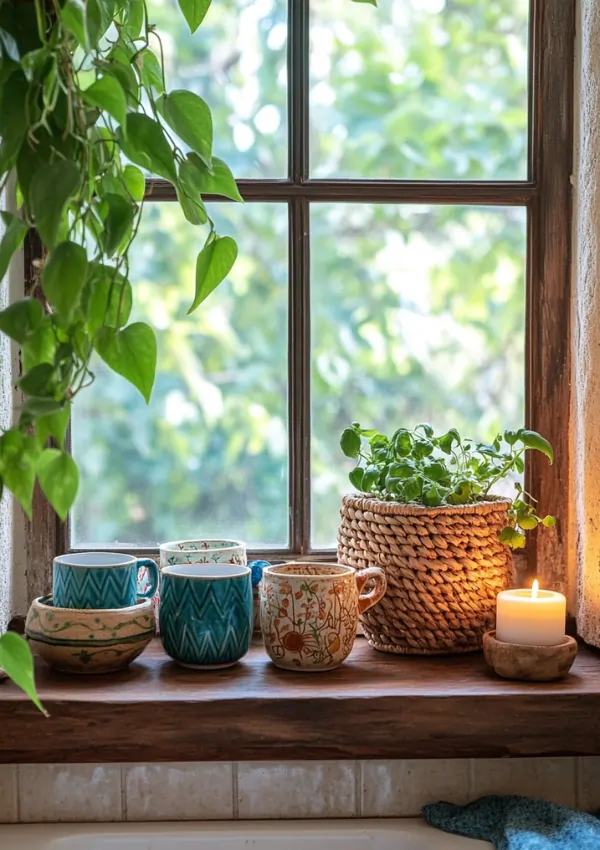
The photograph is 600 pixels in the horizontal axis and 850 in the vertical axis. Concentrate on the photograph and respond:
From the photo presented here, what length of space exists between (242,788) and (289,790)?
2.3 inches

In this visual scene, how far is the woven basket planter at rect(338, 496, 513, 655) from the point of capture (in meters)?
1.10

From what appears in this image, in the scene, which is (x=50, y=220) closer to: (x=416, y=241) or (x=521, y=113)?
(x=416, y=241)

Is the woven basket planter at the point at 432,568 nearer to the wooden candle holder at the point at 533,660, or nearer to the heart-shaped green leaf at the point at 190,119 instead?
the wooden candle holder at the point at 533,660

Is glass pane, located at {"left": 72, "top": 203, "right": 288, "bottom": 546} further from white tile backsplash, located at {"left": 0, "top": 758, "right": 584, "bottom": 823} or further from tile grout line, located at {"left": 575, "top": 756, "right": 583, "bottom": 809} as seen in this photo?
tile grout line, located at {"left": 575, "top": 756, "right": 583, "bottom": 809}

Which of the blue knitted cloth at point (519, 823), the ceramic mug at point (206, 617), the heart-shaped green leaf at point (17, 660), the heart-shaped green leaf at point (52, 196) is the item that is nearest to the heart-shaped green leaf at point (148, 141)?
the heart-shaped green leaf at point (52, 196)

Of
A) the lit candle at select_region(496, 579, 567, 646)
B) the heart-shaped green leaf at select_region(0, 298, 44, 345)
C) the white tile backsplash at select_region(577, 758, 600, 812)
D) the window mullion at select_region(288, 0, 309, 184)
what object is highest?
the window mullion at select_region(288, 0, 309, 184)

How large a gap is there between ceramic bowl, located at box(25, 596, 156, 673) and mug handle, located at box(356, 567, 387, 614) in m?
0.25

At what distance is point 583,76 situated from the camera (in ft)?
4.01

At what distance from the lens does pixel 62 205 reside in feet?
1.79

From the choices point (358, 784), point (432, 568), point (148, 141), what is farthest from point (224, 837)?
point (148, 141)

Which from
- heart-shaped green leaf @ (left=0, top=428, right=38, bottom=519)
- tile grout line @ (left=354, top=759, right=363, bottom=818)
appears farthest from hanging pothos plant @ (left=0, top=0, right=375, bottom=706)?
tile grout line @ (left=354, top=759, right=363, bottom=818)

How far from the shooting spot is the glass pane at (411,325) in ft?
4.31

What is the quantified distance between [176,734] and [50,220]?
2.12ft

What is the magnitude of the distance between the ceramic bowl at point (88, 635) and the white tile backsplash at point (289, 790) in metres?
0.23
